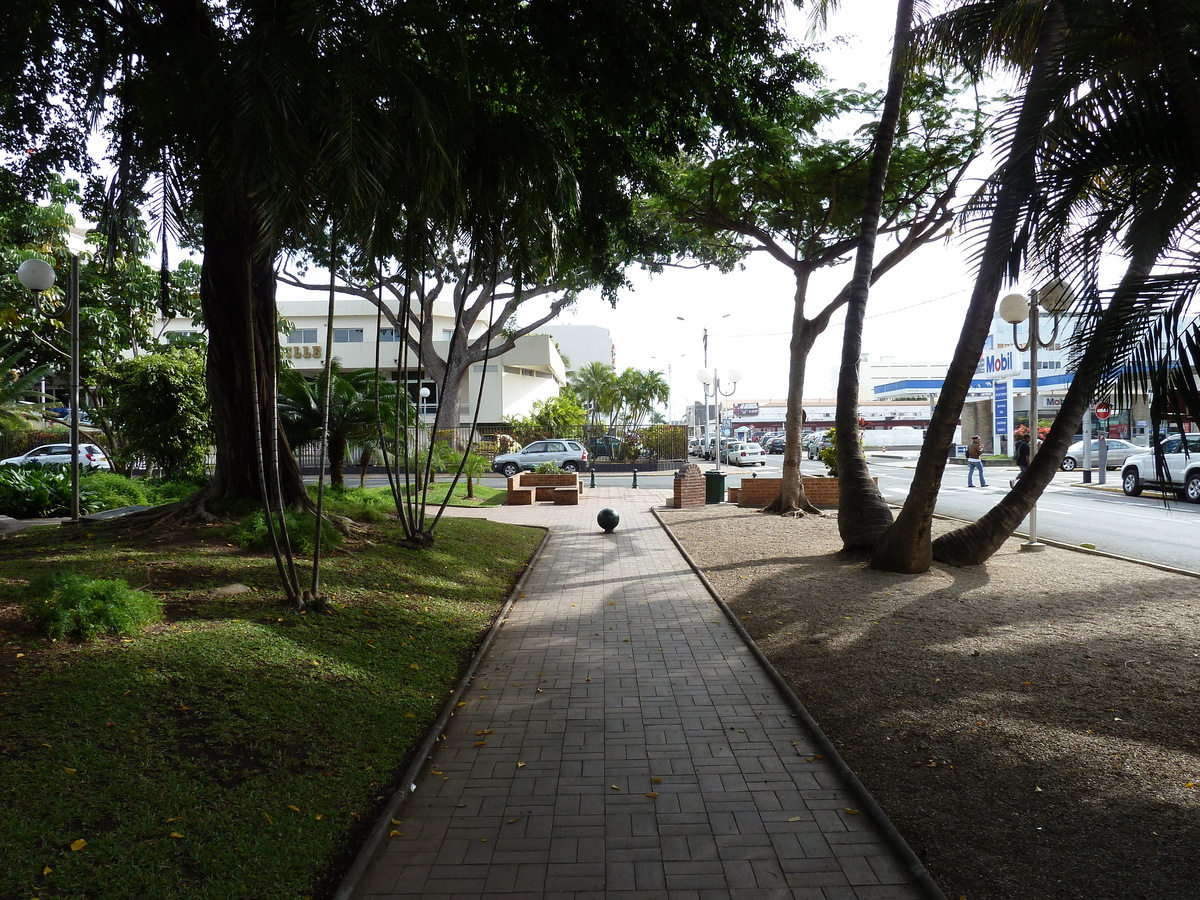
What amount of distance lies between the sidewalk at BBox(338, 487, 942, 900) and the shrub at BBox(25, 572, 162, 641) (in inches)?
90.4

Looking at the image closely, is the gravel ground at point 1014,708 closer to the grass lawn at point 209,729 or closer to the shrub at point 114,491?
the grass lawn at point 209,729

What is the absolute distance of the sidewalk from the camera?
3.14 m

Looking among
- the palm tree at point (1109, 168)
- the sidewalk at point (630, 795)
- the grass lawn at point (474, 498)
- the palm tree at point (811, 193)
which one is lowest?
the sidewalk at point (630, 795)

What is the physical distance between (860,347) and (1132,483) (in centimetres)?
1629

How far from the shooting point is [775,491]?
18672mm

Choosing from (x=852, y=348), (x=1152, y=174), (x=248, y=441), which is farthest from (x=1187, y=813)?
(x=248, y=441)

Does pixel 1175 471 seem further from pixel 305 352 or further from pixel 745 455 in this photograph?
pixel 305 352

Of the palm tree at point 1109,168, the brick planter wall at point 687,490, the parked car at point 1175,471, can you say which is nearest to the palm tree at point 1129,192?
the palm tree at point 1109,168

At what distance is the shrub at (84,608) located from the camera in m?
4.97

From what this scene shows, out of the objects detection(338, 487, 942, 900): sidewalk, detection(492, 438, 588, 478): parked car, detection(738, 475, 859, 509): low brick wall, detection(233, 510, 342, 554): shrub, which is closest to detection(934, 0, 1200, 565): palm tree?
detection(338, 487, 942, 900): sidewalk

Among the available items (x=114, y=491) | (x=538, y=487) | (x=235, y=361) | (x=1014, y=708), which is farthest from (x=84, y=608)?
(x=538, y=487)

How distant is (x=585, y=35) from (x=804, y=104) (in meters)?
5.86

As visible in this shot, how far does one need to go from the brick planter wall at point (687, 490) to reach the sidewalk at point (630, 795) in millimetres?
12466

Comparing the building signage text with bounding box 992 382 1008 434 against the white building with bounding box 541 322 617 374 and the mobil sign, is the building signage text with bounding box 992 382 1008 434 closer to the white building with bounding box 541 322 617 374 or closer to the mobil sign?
the mobil sign
